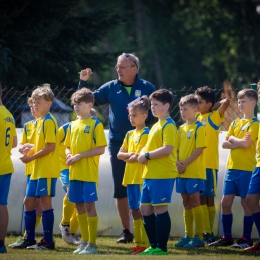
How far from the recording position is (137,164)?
29.8 ft

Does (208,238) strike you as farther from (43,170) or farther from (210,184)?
(43,170)

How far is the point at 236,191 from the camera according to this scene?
9.24 m

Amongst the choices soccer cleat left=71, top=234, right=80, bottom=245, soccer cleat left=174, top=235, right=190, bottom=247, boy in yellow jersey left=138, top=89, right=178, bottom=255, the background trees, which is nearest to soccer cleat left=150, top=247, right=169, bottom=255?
boy in yellow jersey left=138, top=89, right=178, bottom=255

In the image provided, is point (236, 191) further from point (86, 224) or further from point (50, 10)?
point (50, 10)

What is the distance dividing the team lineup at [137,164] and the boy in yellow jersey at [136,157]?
12mm

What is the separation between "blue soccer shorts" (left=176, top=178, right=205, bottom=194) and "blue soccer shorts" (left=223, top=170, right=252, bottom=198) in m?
0.32

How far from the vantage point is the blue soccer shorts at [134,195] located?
9.04m

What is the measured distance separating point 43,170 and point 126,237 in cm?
155

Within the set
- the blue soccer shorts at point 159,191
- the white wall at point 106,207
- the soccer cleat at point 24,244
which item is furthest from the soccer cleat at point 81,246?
the white wall at point 106,207

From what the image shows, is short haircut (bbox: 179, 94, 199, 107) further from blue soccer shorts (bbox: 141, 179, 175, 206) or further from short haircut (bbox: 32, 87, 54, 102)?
short haircut (bbox: 32, 87, 54, 102)

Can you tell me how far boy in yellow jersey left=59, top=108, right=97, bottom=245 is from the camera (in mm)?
9508

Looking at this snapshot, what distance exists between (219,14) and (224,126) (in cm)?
3416

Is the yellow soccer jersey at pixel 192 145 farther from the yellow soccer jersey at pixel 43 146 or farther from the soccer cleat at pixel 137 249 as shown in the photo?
the yellow soccer jersey at pixel 43 146

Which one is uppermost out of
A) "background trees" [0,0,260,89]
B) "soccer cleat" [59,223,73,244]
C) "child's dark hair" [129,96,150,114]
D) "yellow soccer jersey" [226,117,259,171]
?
"background trees" [0,0,260,89]
